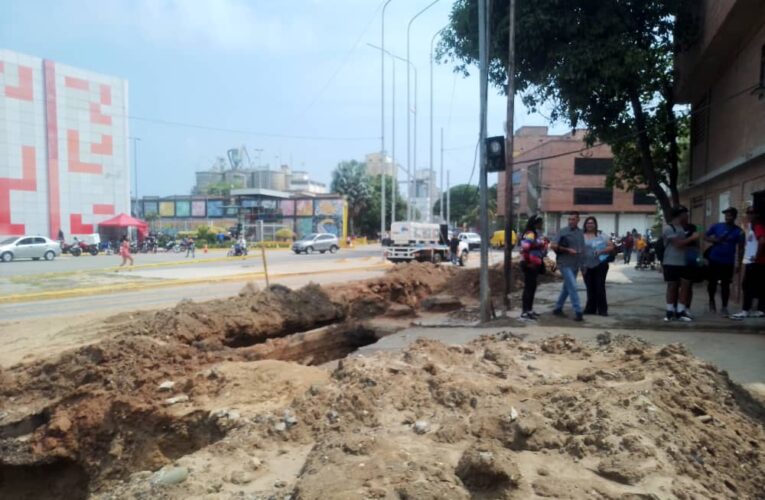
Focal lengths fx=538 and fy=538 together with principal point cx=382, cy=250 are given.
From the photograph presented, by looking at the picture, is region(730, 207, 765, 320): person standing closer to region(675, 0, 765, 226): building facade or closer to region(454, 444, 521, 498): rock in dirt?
region(675, 0, 765, 226): building facade

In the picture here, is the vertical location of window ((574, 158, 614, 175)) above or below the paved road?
above

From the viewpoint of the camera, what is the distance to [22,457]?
5.17 m

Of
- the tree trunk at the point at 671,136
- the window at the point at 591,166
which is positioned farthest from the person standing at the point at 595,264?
the window at the point at 591,166

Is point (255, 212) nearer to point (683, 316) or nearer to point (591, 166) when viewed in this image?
point (591, 166)

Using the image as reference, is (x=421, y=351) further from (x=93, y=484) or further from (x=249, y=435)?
(x=93, y=484)

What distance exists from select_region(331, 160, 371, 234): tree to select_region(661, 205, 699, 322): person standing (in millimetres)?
55437

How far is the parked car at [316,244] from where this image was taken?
124ft

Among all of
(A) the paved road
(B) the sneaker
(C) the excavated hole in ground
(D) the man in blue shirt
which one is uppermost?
(D) the man in blue shirt

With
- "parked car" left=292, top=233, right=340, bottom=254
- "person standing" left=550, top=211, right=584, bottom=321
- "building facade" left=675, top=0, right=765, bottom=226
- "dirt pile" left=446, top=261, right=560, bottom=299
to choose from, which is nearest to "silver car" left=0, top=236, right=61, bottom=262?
"parked car" left=292, top=233, right=340, bottom=254

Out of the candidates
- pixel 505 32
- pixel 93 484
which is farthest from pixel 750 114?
pixel 93 484

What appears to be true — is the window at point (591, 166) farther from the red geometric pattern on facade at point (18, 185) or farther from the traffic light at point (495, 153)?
the traffic light at point (495, 153)

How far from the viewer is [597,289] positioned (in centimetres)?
807

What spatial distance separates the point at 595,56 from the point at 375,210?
177 ft

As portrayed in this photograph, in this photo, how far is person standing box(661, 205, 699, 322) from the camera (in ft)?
23.4
